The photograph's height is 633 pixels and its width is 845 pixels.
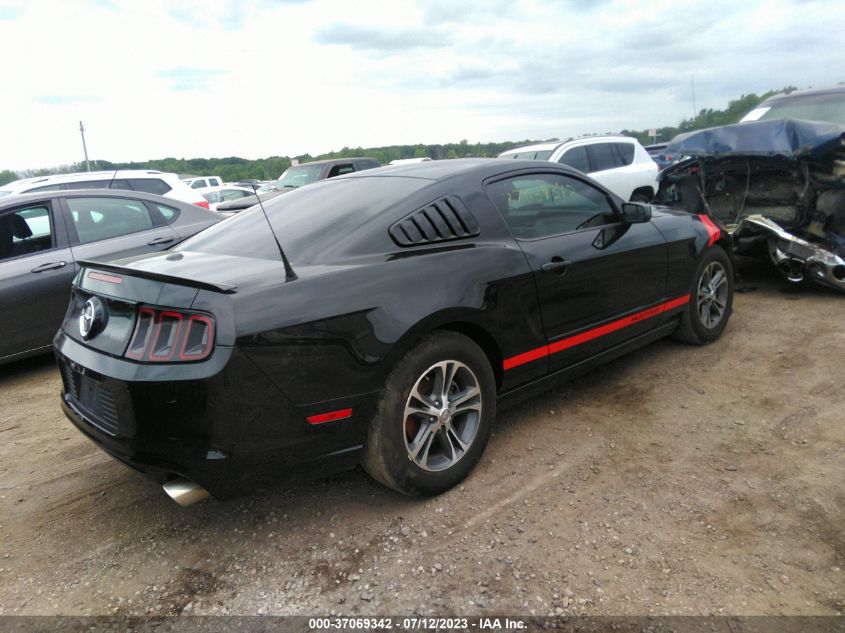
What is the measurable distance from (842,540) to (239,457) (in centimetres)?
242

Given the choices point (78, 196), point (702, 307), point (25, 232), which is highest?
point (78, 196)

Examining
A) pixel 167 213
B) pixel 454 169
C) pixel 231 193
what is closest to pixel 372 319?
pixel 454 169

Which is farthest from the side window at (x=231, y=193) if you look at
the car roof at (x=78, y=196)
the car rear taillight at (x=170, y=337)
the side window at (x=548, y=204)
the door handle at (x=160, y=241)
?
the car rear taillight at (x=170, y=337)

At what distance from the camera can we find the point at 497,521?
2.72m

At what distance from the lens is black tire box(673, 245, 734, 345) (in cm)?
456

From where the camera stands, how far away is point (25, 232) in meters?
5.15

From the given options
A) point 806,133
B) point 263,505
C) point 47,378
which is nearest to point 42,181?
point 47,378

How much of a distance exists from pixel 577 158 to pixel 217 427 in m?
8.50

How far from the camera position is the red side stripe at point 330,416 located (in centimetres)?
249

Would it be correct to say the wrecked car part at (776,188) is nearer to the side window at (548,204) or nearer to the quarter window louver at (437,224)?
the side window at (548,204)

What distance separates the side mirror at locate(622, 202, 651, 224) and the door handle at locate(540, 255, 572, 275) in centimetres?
78

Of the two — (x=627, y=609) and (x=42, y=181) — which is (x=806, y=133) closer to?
(x=627, y=609)

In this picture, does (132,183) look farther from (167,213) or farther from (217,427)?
(217,427)

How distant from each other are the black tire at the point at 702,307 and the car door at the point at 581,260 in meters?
0.52
